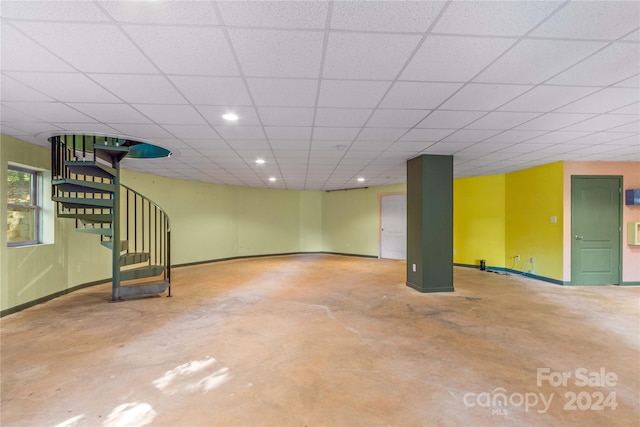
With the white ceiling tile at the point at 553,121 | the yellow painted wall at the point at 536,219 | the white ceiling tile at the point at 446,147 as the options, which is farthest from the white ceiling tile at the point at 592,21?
the yellow painted wall at the point at 536,219

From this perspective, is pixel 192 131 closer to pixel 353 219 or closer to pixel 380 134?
pixel 380 134

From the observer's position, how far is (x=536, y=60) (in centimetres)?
214

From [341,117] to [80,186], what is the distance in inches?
170

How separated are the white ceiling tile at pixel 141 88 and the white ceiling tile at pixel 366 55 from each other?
4.85 ft

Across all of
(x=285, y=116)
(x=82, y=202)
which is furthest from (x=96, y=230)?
(x=285, y=116)

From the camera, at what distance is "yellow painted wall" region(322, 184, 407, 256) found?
9.65 meters

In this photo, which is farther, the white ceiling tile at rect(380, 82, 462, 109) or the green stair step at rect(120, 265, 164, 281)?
the green stair step at rect(120, 265, 164, 281)

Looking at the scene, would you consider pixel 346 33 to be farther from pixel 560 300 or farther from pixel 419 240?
pixel 560 300

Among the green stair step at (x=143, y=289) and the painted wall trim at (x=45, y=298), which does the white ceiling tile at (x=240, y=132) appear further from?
the painted wall trim at (x=45, y=298)

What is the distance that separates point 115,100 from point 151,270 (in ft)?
10.5

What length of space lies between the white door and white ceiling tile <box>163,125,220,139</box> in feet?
21.4

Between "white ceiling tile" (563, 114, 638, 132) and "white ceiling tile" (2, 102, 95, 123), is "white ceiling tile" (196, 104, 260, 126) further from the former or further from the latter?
A: "white ceiling tile" (563, 114, 638, 132)

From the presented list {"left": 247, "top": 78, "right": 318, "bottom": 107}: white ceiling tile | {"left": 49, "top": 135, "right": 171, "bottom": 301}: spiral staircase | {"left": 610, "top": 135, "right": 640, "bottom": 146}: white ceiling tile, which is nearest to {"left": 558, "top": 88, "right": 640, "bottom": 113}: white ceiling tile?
{"left": 610, "top": 135, "right": 640, "bottom": 146}: white ceiling tile

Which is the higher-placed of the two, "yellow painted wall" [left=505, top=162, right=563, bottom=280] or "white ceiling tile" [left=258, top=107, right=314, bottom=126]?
"white ceiling tile" [left=258, top=107, right=314, bottom=126]
